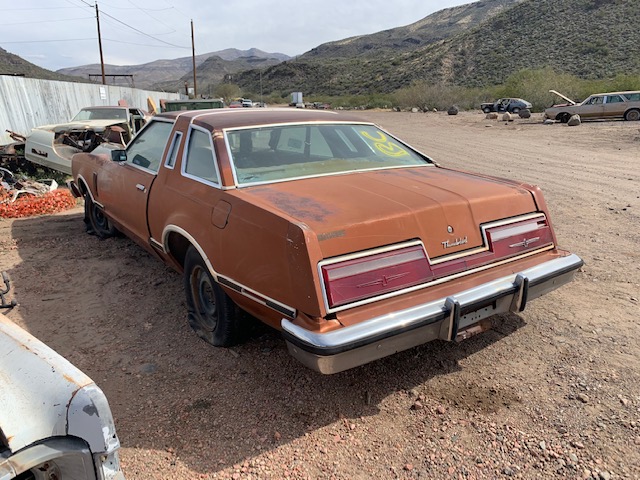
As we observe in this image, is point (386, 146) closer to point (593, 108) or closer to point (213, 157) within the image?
point (213, 157)

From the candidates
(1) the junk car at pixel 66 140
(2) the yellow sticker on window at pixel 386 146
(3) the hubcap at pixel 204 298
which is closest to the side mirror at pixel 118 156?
(3) the hubcap at pixel 204 298

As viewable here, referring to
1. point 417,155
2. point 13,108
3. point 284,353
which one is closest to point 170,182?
point 284,353

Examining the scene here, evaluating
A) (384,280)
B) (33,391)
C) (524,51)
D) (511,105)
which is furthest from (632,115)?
(524,51)

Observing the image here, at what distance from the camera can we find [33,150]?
895 cm

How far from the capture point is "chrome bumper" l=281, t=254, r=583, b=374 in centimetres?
228

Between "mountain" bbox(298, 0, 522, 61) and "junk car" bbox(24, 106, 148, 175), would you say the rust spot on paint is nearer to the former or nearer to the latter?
"junk car" bbox(24, 106, 148, 175)

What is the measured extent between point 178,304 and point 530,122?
931 inches

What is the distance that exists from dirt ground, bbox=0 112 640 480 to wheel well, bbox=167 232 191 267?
1.65 ft

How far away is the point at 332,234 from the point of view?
94.7 inches

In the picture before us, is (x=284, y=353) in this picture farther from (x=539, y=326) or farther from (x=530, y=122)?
(x=530, y=122)

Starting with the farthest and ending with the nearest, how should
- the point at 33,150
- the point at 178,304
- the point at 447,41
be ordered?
the point at 447,41, the point at 33,150, the point at 178,304

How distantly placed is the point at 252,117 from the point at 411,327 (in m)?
2.16

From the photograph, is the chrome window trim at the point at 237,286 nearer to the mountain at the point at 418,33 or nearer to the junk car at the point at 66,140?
the junk car at the point at 66,140

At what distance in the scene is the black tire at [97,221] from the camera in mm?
5820
